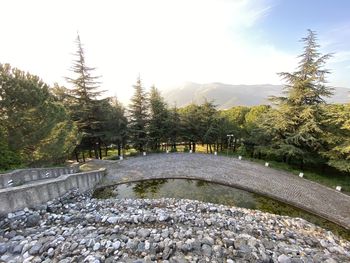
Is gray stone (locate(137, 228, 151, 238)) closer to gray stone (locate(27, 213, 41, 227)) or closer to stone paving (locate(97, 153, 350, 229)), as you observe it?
gray stone (locate(27, 213, 41, 227))

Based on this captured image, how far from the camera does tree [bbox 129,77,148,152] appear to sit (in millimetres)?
20797

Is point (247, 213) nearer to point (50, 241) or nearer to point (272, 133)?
point (50, 241)

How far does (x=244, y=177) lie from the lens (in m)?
13.2

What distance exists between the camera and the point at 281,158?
1880 cm

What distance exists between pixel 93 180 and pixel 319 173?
58.9 feet

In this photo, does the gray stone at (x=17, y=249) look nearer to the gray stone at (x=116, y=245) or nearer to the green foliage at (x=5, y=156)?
the gray stone at (x=116, y=245)

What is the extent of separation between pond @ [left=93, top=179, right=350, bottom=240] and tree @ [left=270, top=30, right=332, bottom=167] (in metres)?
6.37

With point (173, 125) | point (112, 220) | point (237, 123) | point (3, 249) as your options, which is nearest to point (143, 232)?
point (112, 220)

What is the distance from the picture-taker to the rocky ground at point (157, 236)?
16.6 feet

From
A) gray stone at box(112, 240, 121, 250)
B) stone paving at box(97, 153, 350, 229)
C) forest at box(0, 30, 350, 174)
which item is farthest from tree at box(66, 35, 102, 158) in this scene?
gray stone at box(112, 240, 121, 250)

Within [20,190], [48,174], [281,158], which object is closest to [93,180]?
[48,174]

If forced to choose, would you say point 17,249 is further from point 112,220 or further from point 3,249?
point 112,220

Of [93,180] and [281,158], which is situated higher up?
[93,180]

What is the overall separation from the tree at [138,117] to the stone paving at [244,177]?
12.2ft
